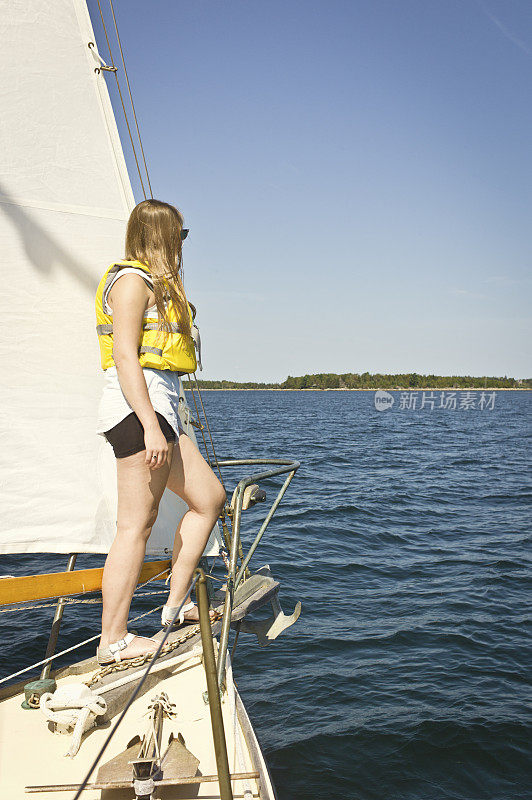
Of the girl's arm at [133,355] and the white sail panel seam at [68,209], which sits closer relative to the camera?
the girl's arm at [133,355]

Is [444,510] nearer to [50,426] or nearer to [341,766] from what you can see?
[341,766]

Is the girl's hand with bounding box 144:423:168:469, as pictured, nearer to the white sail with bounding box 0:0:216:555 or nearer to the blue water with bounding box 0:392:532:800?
the white sail with bounding box 0:0:216:555

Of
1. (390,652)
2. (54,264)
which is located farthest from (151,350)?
(390,652)

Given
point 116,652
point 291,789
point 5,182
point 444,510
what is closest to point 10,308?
point 5,182

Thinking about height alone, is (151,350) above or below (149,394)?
above

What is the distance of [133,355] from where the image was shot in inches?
89.6

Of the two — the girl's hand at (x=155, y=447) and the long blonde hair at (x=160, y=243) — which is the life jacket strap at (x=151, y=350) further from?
the girl's hand at (x=155, y=447)

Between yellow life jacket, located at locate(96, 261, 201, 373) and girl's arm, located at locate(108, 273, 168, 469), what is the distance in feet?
0.22

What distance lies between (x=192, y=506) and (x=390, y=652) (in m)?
3.79

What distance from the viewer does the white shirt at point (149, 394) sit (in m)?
2.34

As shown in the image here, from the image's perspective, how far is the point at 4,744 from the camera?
1.98 metres

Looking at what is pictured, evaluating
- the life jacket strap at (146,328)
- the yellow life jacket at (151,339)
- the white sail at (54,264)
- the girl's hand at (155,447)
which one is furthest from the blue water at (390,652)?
the life jacket strap at (146,328)

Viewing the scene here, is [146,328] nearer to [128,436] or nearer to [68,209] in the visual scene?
[128,436]

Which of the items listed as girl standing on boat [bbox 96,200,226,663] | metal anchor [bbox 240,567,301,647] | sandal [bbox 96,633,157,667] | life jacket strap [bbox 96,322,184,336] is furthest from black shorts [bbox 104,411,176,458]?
metal anchor [bbox 240,567,301,647]
